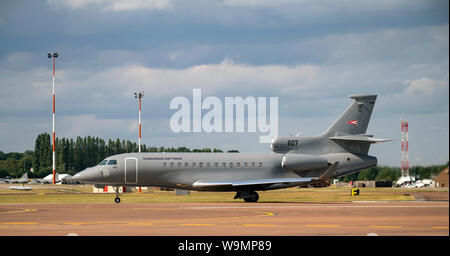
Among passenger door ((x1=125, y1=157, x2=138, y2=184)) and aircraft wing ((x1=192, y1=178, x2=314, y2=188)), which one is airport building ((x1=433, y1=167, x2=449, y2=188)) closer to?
aircraft wing ((x1=192, y1=178, x2=314, y2=188))

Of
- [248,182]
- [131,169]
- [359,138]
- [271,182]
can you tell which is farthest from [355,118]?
[131,169]

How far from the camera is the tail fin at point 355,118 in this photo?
183 feet

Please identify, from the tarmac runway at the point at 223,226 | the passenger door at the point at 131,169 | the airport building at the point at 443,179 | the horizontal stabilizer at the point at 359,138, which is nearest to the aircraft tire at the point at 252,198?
the horizontal stabilizer at the point at 359,138

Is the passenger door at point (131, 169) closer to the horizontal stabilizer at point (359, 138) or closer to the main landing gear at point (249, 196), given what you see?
the main landing gear at point (249, 196)

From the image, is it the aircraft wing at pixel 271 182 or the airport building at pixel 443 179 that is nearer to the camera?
the airport building at pixel 443 179

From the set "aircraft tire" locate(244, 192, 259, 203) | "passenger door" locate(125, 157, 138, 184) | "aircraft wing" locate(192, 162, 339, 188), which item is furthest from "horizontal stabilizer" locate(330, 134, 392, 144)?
"passenger door" locate(125, 157, 138, 184)

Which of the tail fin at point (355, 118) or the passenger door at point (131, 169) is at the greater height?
the tail fin at point (355, 118)

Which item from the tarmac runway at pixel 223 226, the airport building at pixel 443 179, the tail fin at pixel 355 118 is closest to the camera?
the airport building at pixel 443 179

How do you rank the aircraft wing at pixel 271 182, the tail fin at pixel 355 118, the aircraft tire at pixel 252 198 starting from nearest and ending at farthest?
the aircraft wing at pixel 271 182
the aircraft tire at pixel 252 198
the tail fin at pixel 355 118

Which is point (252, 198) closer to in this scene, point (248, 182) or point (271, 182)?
point (248, 182)

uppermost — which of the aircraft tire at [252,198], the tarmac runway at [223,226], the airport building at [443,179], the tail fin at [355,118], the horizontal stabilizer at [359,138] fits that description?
the tail fin at [355,118]
